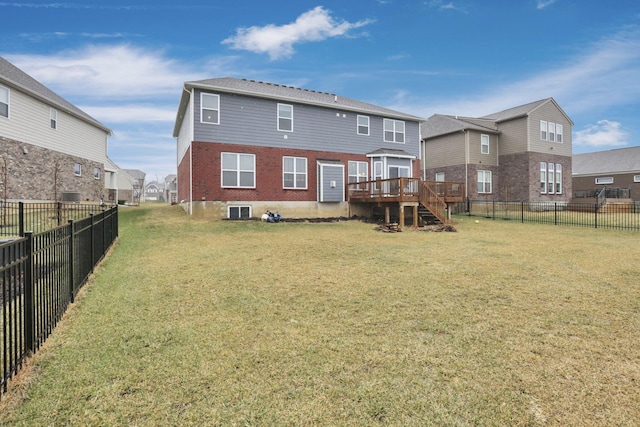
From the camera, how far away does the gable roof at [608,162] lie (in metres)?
37.7

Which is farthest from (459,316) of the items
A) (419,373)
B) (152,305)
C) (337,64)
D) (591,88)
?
(591,88)

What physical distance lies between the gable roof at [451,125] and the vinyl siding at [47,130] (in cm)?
2712

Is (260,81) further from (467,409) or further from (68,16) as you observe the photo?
(467,409)

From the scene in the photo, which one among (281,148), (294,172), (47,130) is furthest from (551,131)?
(47,130)

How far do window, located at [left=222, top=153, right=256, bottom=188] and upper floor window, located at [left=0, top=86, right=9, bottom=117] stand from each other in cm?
1142

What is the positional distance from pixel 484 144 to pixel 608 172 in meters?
23.4

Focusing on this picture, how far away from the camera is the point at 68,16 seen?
16.5 meters

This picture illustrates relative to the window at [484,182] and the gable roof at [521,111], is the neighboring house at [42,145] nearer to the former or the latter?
the window at [484,182]

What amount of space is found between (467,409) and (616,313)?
3.81 meters

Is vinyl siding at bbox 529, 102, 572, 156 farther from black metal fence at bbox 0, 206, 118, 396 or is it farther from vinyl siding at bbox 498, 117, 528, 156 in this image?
black metal fence at bbox 0, 206, 118, 396

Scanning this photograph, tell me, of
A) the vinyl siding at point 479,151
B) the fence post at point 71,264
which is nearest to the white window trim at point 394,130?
the vinyl siding at point 479,151

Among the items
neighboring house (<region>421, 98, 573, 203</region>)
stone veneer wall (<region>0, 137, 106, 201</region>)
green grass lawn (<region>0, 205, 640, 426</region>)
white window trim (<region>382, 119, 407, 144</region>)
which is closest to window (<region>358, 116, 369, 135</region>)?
white window trim (<region>382, 119, 407, 144</region>)

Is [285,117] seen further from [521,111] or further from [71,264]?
[521,111]

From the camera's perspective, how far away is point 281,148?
60.6 feet
